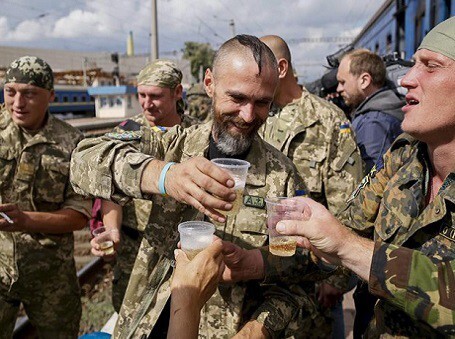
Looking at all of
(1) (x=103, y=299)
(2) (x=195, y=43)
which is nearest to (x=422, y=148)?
(1) (x=103, y=299)

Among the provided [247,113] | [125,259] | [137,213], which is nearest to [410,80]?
[247,113]

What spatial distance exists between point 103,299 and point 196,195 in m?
3.95

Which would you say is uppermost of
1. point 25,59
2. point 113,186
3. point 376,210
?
point 25,59

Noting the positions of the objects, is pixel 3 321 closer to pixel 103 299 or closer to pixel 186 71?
pixel 103 299

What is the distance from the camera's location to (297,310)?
203 centimetres

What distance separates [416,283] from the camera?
145 centimetres

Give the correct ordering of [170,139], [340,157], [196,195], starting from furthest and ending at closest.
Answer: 1. [340,157]
2. [170,139]
3. [196,195]

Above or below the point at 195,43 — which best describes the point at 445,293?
below

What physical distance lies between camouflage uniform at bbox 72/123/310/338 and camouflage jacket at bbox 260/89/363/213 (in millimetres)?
1194

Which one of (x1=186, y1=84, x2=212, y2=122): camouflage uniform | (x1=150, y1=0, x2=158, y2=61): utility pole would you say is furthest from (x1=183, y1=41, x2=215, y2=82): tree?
(x1=186, y1=84, x2=212, y2=122): camouflage uniform

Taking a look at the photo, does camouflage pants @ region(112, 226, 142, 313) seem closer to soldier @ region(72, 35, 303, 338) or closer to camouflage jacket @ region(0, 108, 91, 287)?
camouflage jacket @ region(0, 108, 91, 287)

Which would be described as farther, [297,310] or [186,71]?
[186,71]

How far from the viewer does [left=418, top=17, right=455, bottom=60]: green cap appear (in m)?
1.70

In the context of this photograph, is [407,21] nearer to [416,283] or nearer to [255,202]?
[255,202]
